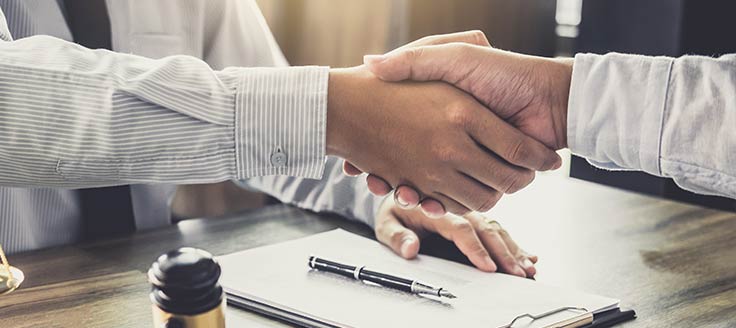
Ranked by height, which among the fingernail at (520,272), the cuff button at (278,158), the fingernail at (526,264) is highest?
the cuff button at (278,158)

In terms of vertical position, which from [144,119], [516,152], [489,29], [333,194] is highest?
[144,119]

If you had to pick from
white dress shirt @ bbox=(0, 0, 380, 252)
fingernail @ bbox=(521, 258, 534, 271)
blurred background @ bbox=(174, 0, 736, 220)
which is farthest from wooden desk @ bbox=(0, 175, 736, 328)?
blurred background @ bbox=(174, 0, 736, 220)

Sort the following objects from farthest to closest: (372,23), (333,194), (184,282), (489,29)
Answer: (489,29)
(372,23)
(333,194)
(184,282)

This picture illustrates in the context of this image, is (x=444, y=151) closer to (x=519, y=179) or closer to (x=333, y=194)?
(x=519, y=179)

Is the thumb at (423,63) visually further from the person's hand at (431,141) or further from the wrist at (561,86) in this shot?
the wrist at (561,86)

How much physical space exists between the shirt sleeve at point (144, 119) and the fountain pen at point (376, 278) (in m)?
0.19

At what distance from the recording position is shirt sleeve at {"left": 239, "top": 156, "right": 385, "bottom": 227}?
4.29 ft

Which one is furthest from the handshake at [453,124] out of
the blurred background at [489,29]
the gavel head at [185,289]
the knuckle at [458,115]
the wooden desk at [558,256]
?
the blurred background at [489,29]

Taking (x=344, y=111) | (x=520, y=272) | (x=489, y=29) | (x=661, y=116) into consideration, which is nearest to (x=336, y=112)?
(x=344, y=111)

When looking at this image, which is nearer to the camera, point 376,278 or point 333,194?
point 376,278

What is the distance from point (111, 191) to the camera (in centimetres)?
140

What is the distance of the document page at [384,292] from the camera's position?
85cm

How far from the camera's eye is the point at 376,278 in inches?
36.8

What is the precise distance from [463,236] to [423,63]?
0.93ft
